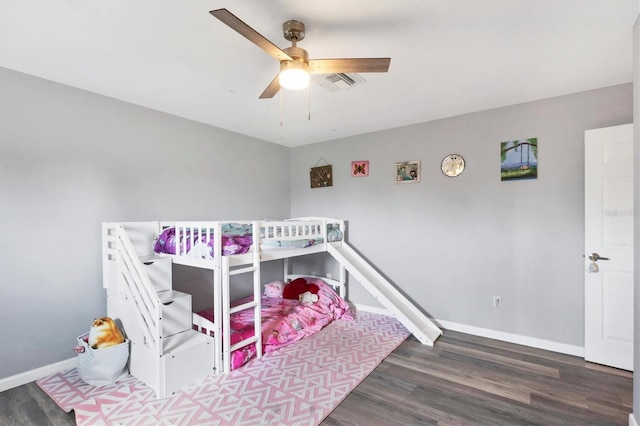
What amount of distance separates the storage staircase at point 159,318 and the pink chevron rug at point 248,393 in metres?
0.11

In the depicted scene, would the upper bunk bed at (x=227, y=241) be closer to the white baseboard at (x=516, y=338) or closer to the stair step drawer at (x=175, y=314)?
the stair step drawer at (x=175, y=314)

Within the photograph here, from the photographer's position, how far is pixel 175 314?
2.51 m

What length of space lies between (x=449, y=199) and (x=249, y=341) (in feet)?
8.62

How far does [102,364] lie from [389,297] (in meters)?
2.73

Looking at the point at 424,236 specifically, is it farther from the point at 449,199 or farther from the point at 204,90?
the point at 204,90

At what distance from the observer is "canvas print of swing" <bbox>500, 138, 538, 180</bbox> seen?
3.03 m

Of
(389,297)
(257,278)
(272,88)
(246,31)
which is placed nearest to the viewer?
(246,31)

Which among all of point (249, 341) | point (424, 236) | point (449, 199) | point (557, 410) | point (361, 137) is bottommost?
point (557, 410)

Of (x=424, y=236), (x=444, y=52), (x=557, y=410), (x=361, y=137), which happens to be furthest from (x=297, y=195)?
(x=557, y=410)

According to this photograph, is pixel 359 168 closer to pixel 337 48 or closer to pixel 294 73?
pixel 337 48

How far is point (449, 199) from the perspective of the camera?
351cm

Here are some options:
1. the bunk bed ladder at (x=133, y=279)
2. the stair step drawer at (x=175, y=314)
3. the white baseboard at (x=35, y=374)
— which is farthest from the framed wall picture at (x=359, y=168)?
the white baseboard at (x=35, y=374)

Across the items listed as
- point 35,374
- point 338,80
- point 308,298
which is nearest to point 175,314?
point 35,374

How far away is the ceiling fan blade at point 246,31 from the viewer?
4.39 ft
